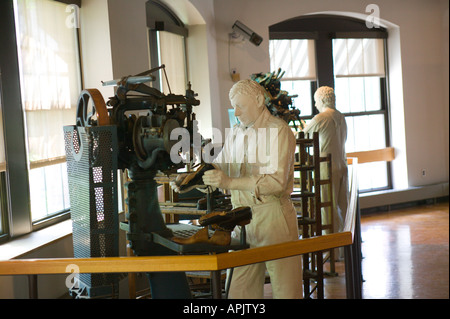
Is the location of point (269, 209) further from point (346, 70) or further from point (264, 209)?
point (346, 70)

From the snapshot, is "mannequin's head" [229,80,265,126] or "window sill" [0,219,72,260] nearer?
"mannequin's head" [229,80,265,126]

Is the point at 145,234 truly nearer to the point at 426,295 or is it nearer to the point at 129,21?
the point at 129,21

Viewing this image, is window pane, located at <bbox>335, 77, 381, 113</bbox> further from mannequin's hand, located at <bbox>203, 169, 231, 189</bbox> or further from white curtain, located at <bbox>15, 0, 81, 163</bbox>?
mannequin's hand, located at <bbox>203, 169, 231, 189</bbox>

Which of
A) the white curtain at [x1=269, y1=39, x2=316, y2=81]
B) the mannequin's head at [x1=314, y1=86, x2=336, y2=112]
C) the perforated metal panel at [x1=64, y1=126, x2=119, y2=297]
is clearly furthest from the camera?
the white curtain at [x1=269, y1=39, x2=316, y2=81]

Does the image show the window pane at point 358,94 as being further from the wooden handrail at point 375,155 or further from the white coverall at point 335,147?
the white coverall at point 335,147

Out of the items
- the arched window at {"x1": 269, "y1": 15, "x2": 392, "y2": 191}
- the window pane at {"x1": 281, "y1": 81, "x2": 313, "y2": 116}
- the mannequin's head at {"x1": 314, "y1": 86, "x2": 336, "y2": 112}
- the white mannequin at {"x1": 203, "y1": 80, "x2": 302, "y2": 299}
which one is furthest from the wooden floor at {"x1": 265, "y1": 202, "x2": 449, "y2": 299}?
the white mannequin at {"x1": 203, "y1": 80, "x2": 302, "y2": 299}

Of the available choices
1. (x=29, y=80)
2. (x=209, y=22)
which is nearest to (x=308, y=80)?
(x=209, y=22)

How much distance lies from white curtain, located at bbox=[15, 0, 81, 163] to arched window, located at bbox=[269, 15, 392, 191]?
15.8 ft

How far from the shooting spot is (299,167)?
493cm

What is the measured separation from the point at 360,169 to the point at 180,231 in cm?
770

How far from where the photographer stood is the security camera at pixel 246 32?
8.28 metres

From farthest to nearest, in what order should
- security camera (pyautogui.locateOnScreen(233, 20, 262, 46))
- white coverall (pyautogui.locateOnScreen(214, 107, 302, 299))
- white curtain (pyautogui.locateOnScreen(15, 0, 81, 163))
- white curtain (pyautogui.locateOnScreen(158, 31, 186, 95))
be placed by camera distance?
security camera (pyautogui.locateOnScreen(233, 20, 262, 46)) < white curtain (pyautogui.locateOnScreen(158, 31, 186, 95)) < white curtain (pyautogui.locateOnScreen(15, 0, 81, 163)) < white coverall (pyautogui.locateOnScreen(214, 107, 302, 299))

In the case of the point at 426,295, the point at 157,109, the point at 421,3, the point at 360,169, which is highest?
the point at 421,3

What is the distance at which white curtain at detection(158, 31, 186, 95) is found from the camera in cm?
689
